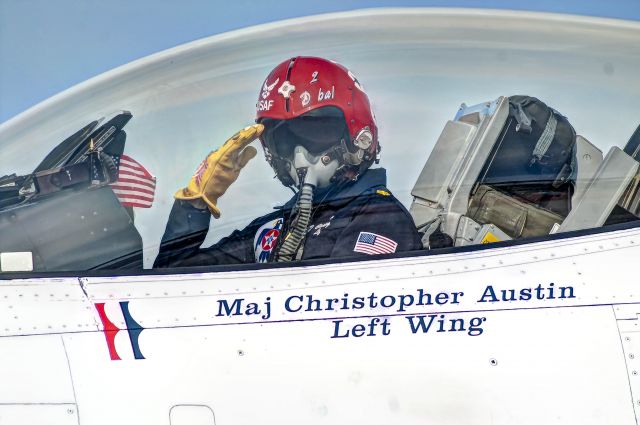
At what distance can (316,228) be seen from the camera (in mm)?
2658

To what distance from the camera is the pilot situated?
265 cm

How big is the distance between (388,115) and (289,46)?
50 centimetres

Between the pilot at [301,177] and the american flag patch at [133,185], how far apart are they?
4.8 inches

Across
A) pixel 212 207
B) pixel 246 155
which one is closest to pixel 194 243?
pixel 212 207

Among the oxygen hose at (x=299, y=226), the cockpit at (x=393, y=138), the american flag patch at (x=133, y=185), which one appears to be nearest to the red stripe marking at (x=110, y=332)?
the cockpit at (x=393, y=138)

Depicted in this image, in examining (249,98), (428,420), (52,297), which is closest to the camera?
(428,420)

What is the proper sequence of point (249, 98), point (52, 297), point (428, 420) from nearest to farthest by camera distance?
point (428, 420)
point (52, 297)
point (249, 98)

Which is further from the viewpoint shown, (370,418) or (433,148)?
(433,148)

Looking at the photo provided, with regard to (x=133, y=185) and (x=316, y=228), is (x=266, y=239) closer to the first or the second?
(x=316, y=228)

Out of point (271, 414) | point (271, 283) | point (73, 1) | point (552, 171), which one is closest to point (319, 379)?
point (271, 414)

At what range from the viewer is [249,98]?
2785 mm

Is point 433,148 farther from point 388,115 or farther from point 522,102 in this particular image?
point 522,102

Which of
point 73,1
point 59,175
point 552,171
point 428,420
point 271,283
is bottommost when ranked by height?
point 428,420

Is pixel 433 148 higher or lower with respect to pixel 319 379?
higher
